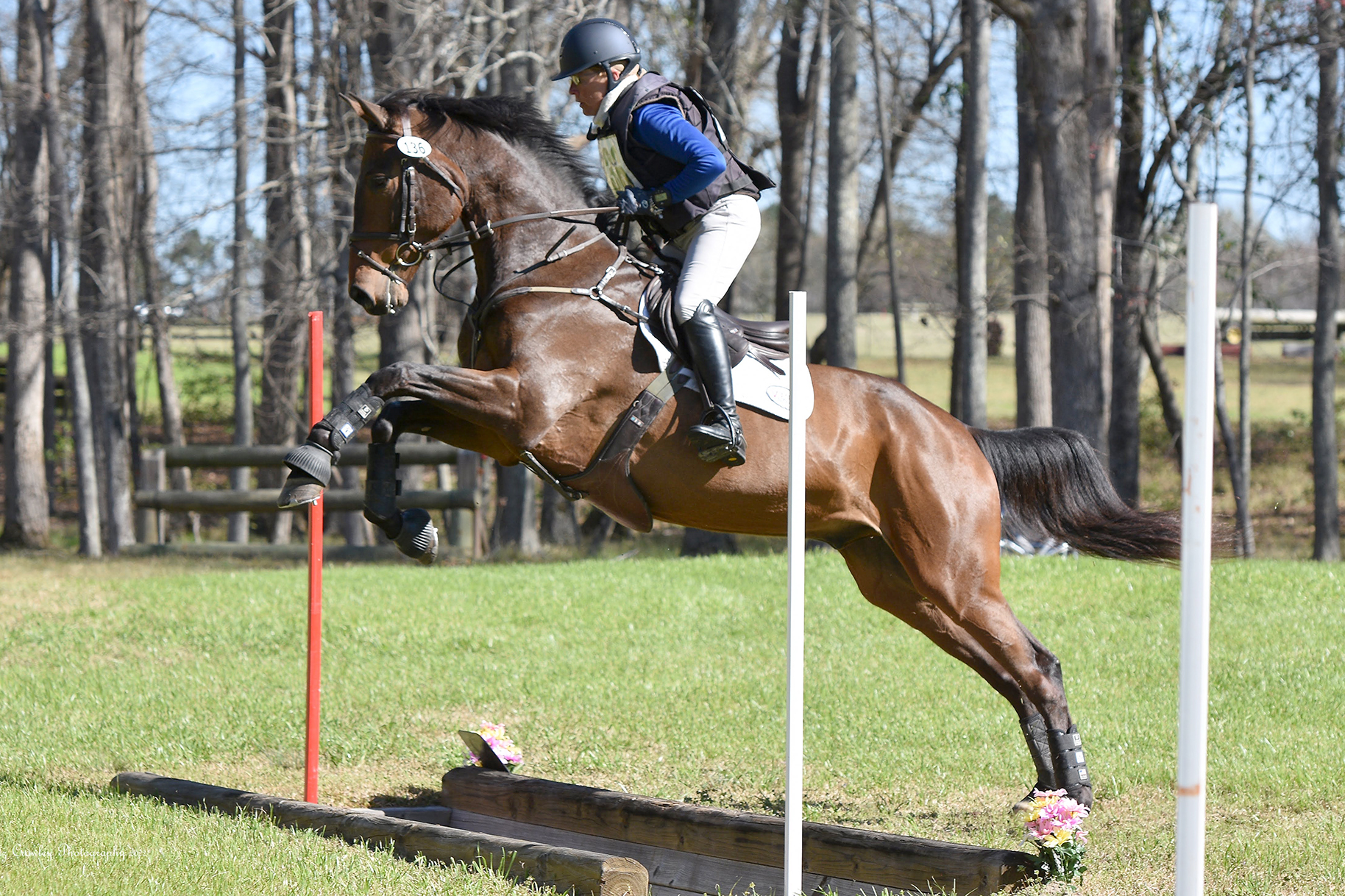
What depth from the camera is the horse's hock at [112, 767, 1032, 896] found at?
362 cm

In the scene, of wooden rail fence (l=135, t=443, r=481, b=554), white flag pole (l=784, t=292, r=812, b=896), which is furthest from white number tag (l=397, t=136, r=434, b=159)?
wooden rail fence (l=135, t=443, r=481, b=554)

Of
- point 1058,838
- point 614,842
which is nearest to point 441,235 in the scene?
point 614,842

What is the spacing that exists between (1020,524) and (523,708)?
10.1ft

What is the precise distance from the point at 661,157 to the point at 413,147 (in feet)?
2.93

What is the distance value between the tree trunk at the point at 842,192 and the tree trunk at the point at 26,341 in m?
11.1

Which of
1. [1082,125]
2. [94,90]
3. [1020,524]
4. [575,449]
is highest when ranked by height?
[94,90]

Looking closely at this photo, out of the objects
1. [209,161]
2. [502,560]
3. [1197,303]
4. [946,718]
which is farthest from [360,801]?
[209,161]

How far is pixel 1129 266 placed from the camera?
56.9ft

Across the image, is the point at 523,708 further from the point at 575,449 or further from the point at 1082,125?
the point at 1082,125

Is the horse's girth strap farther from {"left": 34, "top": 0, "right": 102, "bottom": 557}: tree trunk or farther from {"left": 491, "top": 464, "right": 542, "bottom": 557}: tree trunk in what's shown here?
{"left": 34, "top": 0, "right": 102, "bottom": 557}: tree trunk

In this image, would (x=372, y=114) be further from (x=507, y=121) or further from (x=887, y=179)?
(x=887, y=179)

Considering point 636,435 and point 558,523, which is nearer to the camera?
point 636,435

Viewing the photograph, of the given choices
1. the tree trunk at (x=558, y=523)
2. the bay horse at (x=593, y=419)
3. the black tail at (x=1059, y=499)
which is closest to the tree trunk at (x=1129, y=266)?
the tree trunk at (x=558, y=523)

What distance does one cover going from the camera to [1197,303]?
2.26m
